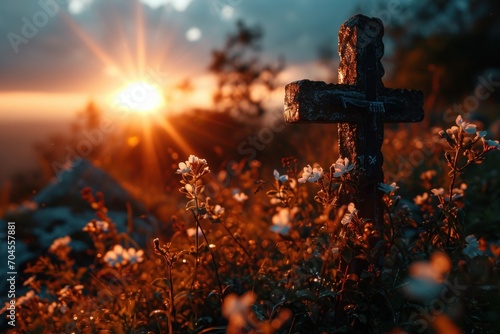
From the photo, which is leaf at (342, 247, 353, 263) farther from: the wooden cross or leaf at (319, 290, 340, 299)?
the wooden cross

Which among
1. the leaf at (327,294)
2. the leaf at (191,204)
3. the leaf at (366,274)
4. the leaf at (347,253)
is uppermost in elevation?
the leaf at (191,204)

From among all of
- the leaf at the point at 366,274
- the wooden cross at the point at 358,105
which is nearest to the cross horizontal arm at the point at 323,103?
the wooden cross at the point at 358,105

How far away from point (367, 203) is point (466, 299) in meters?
0.78

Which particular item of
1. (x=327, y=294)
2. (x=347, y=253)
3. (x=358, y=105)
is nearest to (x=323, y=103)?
(x=358, y=105)

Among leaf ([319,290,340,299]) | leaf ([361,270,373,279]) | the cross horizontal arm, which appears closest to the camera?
leaf ([319,290,340,299])

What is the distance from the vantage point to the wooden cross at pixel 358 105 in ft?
10.1

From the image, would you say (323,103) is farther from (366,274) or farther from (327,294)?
(327,294)

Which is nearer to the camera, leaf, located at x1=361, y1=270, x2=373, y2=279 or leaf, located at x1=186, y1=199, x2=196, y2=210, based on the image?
leaf, located at x1=186, y1=199, x2=196, y2=210

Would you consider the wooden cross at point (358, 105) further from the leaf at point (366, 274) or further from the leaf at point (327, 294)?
the leaf at point (327, 294)

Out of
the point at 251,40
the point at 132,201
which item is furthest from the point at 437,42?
the point at 132,201

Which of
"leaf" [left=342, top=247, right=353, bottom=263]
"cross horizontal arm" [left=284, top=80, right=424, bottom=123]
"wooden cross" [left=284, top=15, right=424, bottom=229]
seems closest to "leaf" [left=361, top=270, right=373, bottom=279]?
"leaf" [left=342, top=247, right=353, bottom=263]

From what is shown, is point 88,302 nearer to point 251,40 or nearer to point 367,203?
point 367,203

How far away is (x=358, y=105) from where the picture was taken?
321cm

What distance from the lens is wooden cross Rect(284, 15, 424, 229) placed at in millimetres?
3090
